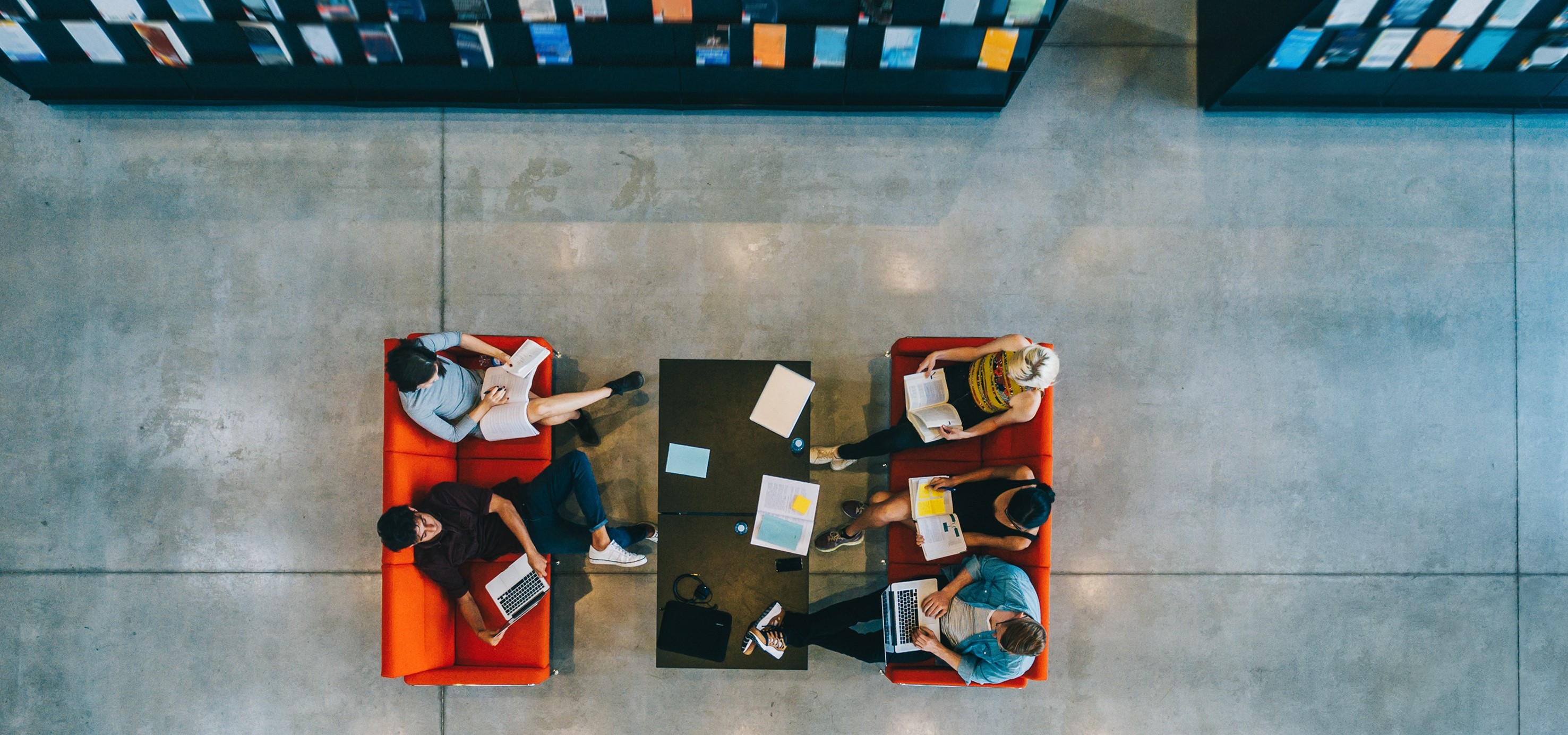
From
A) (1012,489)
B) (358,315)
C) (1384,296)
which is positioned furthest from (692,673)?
(1384,296)

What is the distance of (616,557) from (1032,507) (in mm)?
2188

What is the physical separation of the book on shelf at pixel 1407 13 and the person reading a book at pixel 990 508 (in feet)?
9.52

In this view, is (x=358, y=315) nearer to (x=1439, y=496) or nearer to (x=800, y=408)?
(x=800, y=408)

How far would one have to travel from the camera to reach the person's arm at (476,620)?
3.52m

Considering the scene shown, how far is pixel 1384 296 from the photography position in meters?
4.11

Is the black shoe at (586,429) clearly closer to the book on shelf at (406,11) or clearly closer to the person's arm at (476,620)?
the person's arm at (476,620)

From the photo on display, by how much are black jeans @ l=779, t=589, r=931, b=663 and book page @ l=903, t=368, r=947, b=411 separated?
1004mm

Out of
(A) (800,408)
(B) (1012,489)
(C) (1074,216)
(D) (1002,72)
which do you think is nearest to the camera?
(B) (1012,489)

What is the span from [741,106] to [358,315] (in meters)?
2.54

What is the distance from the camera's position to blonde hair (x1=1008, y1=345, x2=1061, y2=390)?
9.69 ft

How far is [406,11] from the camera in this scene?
3.46 m

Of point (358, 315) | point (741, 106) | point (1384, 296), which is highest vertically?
point (741, 106)

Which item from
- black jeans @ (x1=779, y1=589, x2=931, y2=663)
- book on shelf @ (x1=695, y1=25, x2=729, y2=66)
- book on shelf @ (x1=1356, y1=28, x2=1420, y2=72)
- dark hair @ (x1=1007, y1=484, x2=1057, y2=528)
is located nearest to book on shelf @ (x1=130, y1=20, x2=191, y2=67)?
book on shelf @ (x1=695, y1=25, x2=729, y2=66)

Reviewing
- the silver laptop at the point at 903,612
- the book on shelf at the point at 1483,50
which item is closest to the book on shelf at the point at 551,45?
the silver laptop at the point at 903,612
